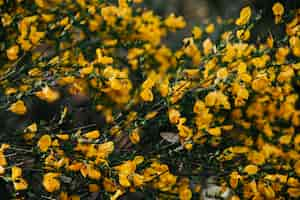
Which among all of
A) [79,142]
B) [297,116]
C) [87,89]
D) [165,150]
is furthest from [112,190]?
[297,116]

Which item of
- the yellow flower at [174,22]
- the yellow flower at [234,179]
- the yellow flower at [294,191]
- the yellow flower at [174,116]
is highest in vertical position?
the yellow flower at [174,22]

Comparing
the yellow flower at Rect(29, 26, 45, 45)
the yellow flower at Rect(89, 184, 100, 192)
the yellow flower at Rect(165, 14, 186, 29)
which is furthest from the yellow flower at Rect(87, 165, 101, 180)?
the yellow flower at Rect(165, 14, 186, 29)

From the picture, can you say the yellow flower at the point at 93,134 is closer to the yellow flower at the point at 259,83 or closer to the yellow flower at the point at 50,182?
the yellow flower at the point at 50,182

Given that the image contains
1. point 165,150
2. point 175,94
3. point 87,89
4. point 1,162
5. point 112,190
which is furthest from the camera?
point 87,89

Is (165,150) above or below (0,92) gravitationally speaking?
below

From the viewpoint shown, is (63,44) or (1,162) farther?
(63,44)

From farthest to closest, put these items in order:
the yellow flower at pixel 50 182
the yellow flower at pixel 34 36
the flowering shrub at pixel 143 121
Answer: the yellow flower at pixel 34 36 → the flowering shrub at pixel 143 121 → the yellow flower at pixel 50 182

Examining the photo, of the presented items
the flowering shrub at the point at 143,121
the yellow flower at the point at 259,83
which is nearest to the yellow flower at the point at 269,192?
the flowering shrub at the point at 143,121

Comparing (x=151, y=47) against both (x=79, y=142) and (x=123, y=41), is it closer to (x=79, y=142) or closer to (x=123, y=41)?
(x=123, y=41)
